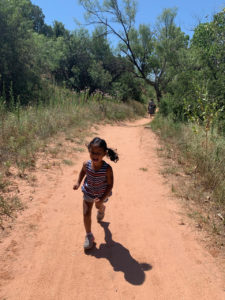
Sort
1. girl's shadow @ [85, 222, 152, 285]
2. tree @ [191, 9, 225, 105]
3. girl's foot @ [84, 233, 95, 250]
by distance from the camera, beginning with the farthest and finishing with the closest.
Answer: tree @ [191, 9, 225, 105] → girl's foot @ [84, 233, 95, 250] → girl's shadow @ [85, 222, 152, 285]

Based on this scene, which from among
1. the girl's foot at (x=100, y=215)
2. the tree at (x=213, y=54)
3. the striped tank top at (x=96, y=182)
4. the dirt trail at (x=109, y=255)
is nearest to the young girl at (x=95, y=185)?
the striped tank top at (x=96, y=182)

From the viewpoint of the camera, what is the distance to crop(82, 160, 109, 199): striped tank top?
9.51ft

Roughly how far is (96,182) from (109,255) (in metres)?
0.86

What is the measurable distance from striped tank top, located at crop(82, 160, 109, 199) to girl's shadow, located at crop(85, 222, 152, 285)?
0.64m

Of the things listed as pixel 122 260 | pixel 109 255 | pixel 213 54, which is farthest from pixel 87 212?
pixel 213 54

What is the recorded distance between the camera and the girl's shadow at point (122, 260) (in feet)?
8.35

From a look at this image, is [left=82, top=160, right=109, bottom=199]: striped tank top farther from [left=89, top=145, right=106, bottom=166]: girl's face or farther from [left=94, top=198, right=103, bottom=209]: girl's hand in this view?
[left=89, top=145, right=106, bottom=166]: girl's face

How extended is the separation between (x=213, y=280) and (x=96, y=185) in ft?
5.24

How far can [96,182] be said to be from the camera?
291 centimetres

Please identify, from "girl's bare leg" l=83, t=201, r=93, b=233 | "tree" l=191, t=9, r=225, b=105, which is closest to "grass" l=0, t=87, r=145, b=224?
"girl's bare leg" l=83, t=201, r=93, b=233

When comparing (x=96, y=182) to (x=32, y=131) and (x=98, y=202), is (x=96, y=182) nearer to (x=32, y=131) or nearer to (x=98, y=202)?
(x=98, y=202)

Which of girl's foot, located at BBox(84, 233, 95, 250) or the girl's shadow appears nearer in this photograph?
the girl's shadow

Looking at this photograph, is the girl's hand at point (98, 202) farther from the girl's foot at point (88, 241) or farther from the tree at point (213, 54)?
the tree at point (213, 54)

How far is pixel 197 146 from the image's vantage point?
5625mm
